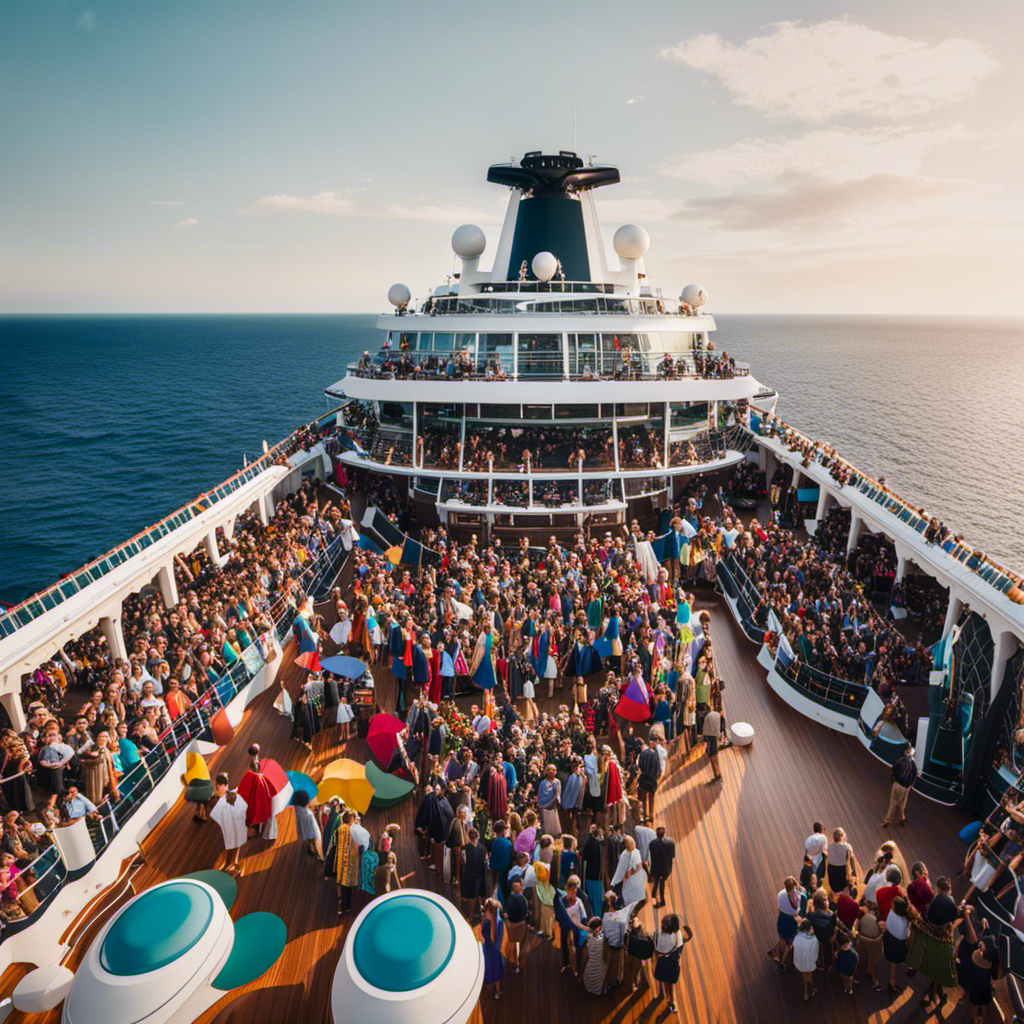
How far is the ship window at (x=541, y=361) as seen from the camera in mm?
22656

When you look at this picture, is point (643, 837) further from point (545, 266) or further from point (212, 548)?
point (545, 266)

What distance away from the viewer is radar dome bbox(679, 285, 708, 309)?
30.2 metres

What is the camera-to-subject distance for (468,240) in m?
28.4

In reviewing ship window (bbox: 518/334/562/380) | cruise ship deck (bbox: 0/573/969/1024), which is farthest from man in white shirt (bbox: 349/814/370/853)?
ship window (bbox: 518/334/562/380)

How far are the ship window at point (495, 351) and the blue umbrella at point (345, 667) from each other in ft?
41.9

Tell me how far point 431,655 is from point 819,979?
315 inches

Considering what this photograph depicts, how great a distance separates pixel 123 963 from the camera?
607 centimetres

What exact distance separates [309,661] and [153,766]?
10.8 feet

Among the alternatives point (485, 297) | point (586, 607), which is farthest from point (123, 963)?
point (485, 297)

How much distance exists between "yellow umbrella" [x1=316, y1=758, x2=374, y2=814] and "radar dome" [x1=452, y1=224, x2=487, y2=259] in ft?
79.4

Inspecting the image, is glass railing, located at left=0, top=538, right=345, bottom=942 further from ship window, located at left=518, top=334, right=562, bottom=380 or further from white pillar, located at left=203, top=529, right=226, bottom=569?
ship window, located at left=518, top=334, right=562, bottom=380

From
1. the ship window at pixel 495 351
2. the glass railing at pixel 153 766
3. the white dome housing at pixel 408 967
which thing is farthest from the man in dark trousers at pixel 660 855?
the ship window at pixel 495 351

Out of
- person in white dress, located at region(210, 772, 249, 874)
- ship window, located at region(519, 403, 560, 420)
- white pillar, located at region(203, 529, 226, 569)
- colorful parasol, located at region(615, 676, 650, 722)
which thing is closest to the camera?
person in white dress, located at region(210, 772, 249, 874)

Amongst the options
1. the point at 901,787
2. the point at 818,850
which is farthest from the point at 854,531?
the point at 818,850
